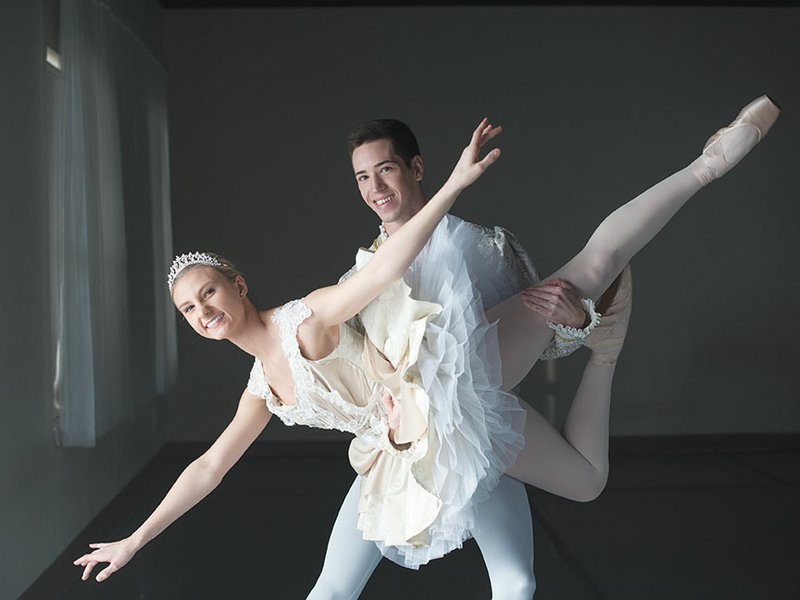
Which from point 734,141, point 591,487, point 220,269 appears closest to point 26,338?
point 220,269

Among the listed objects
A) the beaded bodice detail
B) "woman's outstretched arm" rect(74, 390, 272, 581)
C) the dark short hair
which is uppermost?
the dark short hair

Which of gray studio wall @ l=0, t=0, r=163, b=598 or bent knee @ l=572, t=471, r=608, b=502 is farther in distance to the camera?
gray studio wall @ l=0, t=0, r=163, b=598

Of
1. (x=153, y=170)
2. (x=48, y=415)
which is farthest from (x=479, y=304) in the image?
(x=153, y=170)

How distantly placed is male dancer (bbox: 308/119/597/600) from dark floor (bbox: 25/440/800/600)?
6.10ft

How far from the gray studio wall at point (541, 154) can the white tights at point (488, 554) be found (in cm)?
493

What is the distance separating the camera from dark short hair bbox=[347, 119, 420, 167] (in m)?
2.32

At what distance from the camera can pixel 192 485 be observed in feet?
7.29

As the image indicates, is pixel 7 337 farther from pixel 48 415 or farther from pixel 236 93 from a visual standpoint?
pixel 236 93

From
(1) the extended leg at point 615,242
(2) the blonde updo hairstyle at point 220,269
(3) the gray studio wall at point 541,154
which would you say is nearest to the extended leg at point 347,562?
(1) the extended leg at point 615,242

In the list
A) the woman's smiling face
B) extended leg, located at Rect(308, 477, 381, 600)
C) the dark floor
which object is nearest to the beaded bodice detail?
the woman's smiling face

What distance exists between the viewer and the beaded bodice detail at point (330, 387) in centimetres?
209

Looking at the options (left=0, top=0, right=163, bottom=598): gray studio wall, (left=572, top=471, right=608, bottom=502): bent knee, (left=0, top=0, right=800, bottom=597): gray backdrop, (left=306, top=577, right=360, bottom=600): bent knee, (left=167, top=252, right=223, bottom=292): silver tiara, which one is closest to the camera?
(left=167, top=252, right=223, bottom=292): silver tiara

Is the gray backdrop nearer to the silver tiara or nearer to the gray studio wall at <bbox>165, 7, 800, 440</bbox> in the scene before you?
the gray studio wall at <bbox>165, 7, 800, 440</bbox>

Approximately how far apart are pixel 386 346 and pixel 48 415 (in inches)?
104
